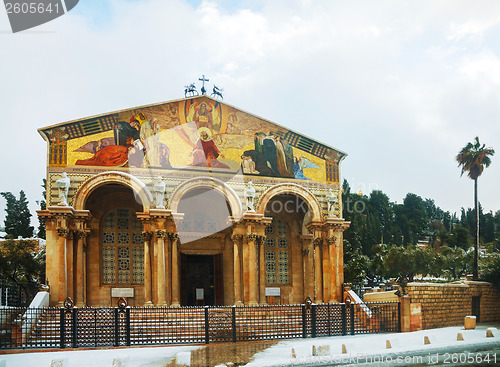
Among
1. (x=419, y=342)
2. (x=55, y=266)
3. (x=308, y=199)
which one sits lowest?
(x=419, y=342)

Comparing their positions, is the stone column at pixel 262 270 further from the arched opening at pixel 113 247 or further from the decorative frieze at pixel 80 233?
the decorative frieze at pixel 80 233

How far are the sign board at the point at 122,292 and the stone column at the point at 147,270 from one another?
2237 millimetres

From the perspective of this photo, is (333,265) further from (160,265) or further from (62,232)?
(62,232)

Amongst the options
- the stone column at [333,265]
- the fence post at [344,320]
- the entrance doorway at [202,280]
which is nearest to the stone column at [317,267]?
the stone column at [333,265]

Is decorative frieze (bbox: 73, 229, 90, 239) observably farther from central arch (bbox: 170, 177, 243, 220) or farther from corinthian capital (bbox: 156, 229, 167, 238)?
central arch (bbox: 170, 177, 243, 220)

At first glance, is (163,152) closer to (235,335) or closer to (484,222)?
(235,335)

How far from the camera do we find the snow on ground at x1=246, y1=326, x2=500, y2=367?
15.1 meters

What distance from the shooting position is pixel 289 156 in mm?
27219

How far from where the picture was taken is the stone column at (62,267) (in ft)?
74.8

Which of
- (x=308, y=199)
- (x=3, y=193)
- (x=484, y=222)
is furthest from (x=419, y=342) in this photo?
(x=484, y=222)

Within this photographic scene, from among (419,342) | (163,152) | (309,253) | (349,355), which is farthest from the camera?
(309,253)

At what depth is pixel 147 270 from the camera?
2412cm

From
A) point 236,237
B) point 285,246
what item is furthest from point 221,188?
point 285,246

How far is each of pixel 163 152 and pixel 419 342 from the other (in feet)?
43.3
